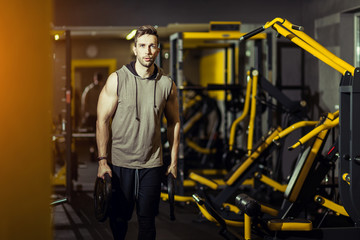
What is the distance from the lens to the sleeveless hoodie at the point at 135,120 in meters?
2.86

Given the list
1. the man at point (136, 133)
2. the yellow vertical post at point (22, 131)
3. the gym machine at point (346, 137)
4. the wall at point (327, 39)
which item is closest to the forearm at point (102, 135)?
the man at point (136, 133)

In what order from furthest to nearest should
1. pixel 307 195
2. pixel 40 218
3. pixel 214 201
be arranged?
pixel 214 201, pixel 307 195, pixel 40 218

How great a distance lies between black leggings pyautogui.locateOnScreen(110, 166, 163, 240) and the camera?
114 inches

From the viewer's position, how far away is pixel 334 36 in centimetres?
569

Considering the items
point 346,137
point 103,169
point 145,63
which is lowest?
point 103,169

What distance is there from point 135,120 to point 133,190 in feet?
1.31

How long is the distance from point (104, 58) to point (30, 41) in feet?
36.9

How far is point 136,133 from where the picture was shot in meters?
2.87

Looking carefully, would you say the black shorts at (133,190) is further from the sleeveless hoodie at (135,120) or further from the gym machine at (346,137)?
the gym machine at (346,137)

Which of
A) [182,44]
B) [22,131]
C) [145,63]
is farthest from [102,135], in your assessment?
[182,44]

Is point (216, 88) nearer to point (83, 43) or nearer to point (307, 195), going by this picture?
point (307, 195)

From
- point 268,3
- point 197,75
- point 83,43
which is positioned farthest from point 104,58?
point 268,3

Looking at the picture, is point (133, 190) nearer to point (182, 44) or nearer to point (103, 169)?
point (103, 169)

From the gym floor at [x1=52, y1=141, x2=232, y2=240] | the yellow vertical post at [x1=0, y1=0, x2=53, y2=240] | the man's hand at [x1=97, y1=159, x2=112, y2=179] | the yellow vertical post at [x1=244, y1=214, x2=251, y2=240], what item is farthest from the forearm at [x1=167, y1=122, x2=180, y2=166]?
the gym floor at [x1=52, y1=141, x2=232, y2=240]
